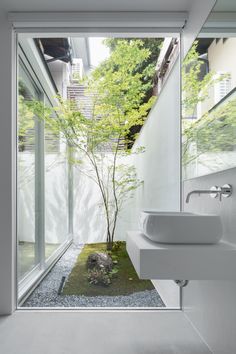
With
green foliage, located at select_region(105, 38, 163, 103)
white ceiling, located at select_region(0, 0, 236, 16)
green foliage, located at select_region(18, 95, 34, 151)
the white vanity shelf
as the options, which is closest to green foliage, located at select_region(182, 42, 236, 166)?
green foliage, located at select_region(105, 38, 163, 103)

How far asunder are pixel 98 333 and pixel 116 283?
631 mm

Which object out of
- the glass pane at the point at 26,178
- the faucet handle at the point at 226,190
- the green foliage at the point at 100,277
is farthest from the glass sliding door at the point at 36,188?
the faucet handle at the point at 226,190

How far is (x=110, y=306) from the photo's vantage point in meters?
3.16

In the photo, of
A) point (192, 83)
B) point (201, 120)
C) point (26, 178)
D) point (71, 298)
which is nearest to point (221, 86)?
point (201, 120)

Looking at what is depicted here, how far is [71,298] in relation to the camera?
317cm

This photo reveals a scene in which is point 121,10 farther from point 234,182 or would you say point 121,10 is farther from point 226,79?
point 234,182

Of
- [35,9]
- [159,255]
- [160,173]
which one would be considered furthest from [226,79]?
[35,9]

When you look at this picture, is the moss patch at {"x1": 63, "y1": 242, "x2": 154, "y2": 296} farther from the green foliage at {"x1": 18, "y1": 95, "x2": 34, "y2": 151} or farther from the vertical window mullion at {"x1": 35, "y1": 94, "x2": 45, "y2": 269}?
the green foliage at {"x1": 18, "y1": 95, "x2": 34, "y2": 151}

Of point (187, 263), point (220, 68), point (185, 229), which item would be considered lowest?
point (187, 263)

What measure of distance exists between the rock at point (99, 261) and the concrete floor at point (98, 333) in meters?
0.42

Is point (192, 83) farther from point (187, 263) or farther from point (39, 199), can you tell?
point (39, 199)

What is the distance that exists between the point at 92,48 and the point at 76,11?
39 centimetres

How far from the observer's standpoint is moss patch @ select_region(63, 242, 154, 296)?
3.15 m

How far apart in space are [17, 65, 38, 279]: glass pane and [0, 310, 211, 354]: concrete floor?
0.65m
